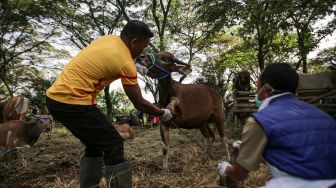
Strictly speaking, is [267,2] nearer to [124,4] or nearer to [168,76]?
[168,76]

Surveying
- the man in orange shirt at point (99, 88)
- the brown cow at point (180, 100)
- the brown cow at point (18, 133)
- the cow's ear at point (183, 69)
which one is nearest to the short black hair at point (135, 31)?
the man in orange shirt at point (99, 88)

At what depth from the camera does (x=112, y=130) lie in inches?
156

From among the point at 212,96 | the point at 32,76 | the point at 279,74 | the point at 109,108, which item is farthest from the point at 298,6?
the point at 32,76

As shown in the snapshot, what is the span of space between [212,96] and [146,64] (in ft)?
6.63

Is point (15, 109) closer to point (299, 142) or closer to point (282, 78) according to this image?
point (282, 78)

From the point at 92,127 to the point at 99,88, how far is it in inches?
15.7

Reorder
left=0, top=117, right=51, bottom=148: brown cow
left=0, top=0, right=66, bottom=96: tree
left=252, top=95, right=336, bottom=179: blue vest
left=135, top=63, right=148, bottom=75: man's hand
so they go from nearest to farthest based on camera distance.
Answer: left=252, top=95, right=336, bottom=179: blue vest, left=135, top=63, right=148, bottom=75: man's hand, left=0, top=117, right=51, bottom=148: brown cow, left=0, top=0, right=66, bottom=96: tree

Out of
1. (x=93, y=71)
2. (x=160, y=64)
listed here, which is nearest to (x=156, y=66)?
(x=160, y=64)

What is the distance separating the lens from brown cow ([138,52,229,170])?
6581 mm

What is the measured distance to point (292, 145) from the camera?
227cm

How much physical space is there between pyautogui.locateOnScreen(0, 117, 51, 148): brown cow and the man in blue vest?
698 centimetres

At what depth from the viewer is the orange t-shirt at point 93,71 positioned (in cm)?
379

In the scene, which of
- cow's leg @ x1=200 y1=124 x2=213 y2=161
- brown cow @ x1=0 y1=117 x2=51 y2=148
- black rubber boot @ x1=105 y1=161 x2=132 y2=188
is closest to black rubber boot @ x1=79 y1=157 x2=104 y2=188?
black rubber boot @ x1=105 y1=161 x2=132 y2=188

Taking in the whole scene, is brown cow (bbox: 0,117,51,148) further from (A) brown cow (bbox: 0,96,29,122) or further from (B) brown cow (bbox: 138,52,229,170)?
(B) brown cow (bbox: 138,52,229,170)
